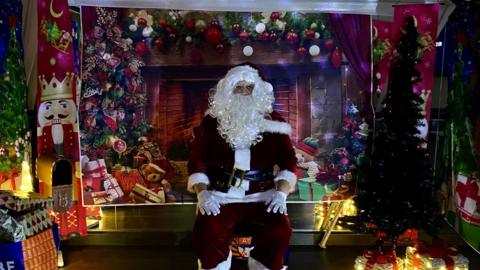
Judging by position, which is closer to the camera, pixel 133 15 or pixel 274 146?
pixel 274 146

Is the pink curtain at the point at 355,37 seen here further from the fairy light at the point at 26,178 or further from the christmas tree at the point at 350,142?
the fairy light at the point at 26,178

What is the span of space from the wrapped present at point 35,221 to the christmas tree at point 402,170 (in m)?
2.03

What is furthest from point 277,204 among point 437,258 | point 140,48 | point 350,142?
point 140,48

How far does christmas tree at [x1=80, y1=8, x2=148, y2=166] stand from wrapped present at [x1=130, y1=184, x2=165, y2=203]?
0.24m

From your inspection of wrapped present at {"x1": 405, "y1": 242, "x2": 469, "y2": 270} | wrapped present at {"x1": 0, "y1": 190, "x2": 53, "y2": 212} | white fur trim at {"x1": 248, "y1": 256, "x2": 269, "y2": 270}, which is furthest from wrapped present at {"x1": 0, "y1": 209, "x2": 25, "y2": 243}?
wrapped present at {"x1": 405, "y1": 242, "x2": 469, "y2": 270}

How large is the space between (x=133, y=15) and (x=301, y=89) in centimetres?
139

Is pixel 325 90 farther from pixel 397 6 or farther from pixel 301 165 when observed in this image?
pixel 397 6

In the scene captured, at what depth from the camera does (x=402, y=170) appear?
294 centimetres

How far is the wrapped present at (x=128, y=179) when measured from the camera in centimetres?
344

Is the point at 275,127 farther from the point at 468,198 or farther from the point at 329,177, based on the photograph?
the point at 468,198

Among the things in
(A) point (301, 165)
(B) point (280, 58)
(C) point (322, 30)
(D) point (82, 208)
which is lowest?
(D) point (82, 208)

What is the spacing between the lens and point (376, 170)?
9.91 feet

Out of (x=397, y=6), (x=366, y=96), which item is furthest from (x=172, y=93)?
(x=397, y=6)

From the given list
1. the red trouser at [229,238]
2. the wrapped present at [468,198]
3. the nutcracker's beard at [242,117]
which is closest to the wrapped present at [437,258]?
the wrapped present at [468,198]
